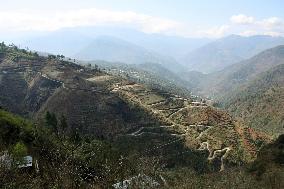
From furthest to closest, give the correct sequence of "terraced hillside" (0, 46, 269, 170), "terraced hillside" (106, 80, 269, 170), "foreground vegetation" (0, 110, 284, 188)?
"terraced hillside" (106, 80, 269, 170) < "terraced hillside" (0, 46, 269, 170) < "foreground vegetation" (0, 110, 284, 188)

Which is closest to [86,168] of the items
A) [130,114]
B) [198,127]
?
[198,127]

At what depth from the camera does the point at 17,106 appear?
147m

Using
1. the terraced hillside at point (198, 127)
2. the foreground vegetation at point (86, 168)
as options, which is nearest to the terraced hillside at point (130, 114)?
the terraced hillside at point (198, 127)

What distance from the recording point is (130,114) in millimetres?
148125

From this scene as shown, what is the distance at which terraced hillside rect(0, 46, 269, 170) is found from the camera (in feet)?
405

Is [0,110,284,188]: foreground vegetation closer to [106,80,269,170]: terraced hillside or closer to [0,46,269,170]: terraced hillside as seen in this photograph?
[0,46,269,170]: terraced hillside

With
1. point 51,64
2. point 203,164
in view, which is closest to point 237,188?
point 203,164

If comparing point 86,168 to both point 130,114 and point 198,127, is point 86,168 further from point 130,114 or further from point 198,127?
point 130,114

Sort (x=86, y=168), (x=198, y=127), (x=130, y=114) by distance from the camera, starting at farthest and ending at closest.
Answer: (x=130, y=114)
(x=198, y=127)
(x=86, y=168)

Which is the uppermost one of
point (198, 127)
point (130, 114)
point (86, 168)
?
point (86, 168)

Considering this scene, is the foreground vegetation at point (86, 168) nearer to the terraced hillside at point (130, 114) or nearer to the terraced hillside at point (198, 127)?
the terraced hillside at point (130, 114)

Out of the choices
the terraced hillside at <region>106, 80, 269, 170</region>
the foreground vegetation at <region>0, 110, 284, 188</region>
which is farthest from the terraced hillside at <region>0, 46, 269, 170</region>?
the foreground vegetation at <region>0, 110, 284, 188</region>

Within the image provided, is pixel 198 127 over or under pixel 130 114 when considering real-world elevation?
under

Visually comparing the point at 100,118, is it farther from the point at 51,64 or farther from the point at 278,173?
the point at 278,173
